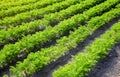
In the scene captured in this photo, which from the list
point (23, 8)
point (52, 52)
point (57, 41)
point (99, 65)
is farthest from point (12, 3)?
point (99, 65)

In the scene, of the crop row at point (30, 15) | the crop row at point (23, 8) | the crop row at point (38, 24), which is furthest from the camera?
the crop row at point (23, 8)

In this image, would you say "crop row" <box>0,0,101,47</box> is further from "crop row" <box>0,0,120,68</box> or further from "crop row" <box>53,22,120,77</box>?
"crop row" <box>53,22,120,77</box>

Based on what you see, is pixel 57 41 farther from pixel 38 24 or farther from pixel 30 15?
pixel 30 15

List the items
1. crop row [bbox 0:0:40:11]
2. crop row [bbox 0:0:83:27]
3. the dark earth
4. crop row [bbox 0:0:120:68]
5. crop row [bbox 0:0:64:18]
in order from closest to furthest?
the dark earth, crop row [bbox 0:0:120:68], crop row [bbox 0:0:83:27], crop row [bbox 0:0:64:18], crop row [bbox 0:0:40:11]

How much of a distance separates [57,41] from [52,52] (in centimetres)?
121

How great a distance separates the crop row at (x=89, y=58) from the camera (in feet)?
33.0

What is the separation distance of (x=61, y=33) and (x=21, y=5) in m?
7.99

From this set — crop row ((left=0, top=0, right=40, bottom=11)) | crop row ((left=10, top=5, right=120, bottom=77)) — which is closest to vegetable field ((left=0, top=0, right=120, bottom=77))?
crop row ((left=10, top=5, right=120, bottom=77))

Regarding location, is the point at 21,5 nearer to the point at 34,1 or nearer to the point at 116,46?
the point at 34,1

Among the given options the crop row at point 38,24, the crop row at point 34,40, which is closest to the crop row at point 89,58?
the crop row at point 34,40

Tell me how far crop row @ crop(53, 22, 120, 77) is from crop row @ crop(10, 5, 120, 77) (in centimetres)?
78

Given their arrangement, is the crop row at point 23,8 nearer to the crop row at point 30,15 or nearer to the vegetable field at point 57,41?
the vegetable field at point 57,41

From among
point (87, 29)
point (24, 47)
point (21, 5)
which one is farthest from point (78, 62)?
point (21, 5)

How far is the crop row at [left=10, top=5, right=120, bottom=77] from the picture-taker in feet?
35.6
